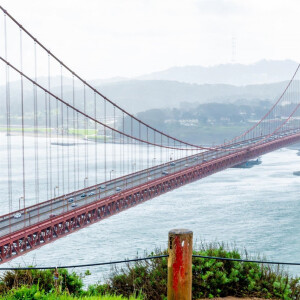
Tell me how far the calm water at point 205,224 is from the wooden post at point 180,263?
1898cm

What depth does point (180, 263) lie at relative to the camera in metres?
3.69

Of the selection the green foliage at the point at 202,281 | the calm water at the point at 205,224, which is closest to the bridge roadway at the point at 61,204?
the calm water at the point at 205,224

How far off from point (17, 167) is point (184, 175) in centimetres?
4118

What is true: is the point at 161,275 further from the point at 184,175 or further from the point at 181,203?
the point at 181,203

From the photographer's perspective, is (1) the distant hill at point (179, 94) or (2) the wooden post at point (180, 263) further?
(1) the distant hill at point (179, 94)

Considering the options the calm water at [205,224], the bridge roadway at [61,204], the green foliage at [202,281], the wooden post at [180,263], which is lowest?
the calm water at [205,224]

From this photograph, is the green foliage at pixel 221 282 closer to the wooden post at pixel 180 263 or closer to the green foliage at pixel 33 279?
the green foliage at pixel 33 279

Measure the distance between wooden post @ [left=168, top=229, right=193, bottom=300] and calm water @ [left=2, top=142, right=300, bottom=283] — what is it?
19.0m

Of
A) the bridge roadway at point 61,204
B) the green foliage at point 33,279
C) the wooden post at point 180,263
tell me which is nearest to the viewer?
the wooden post at point 180,263

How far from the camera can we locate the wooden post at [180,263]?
3611 mm

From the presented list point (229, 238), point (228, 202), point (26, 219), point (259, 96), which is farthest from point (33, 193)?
point (259, 96)

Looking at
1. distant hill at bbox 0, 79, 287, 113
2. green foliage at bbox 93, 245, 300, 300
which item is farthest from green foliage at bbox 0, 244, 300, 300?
distant hill at bbox 0, 79, 287, 113

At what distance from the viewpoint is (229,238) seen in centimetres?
3494

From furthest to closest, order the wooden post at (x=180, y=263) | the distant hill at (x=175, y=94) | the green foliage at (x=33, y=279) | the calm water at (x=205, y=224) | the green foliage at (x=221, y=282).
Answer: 1. the distant hill at (x=175, y=94)
2. the calm water at (x=205, y=224)
3. the green foliage at (x=33, y=279)
4. the green foliage at (x=221, y=282)
5. the wooden post at (x=180, y=263)
